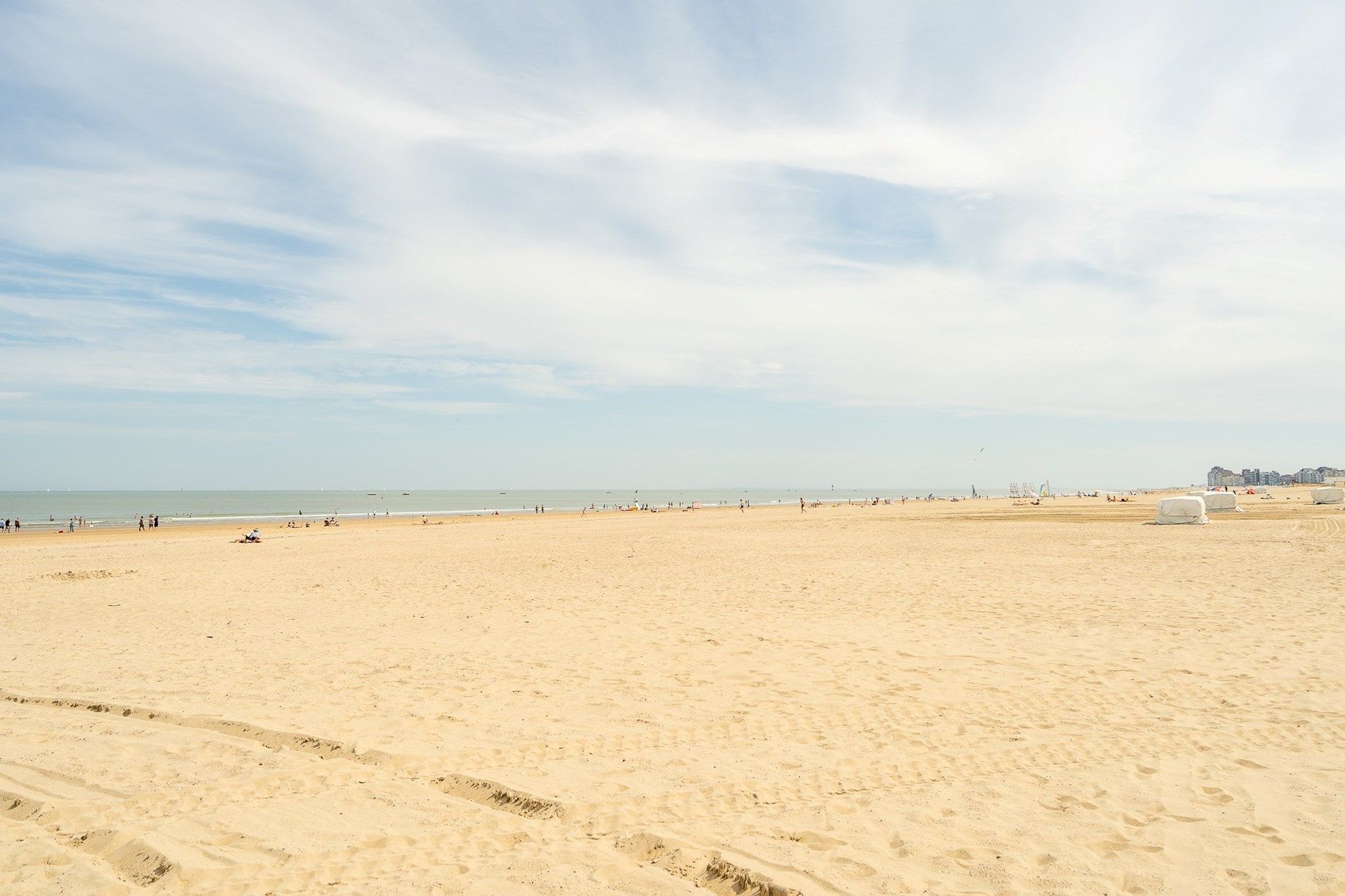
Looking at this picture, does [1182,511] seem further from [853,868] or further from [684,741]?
[853,868]

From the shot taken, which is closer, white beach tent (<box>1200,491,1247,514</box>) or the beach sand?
the beach sand

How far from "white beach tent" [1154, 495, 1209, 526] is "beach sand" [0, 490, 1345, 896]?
20.3m

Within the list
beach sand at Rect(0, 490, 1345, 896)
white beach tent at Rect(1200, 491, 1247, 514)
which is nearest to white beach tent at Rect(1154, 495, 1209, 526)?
white beach tent at Rect(1200, 491, 1247, 514)

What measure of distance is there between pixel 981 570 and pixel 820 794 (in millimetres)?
14316

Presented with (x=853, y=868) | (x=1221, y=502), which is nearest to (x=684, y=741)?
(x=853, y=868)

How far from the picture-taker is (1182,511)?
109ft

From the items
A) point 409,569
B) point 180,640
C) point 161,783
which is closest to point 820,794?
point 161,783

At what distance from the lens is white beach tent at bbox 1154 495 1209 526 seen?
109 ft

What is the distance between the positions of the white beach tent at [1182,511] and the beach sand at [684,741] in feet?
66.5

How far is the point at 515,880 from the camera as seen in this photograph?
14.3 feet

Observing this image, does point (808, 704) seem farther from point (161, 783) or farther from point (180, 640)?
point (180, 640)

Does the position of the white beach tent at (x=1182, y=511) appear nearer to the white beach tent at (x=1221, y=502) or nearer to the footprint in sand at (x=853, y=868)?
the white beach tent at (x=1221, y=502)

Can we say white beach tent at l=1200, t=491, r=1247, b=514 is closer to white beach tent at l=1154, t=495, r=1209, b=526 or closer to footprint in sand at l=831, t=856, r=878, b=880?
white beach tent at l=1154, t=495, r=1209, b=526

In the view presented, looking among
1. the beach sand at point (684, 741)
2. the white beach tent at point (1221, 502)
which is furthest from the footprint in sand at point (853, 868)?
the white beach tent at point (1221, 502)
